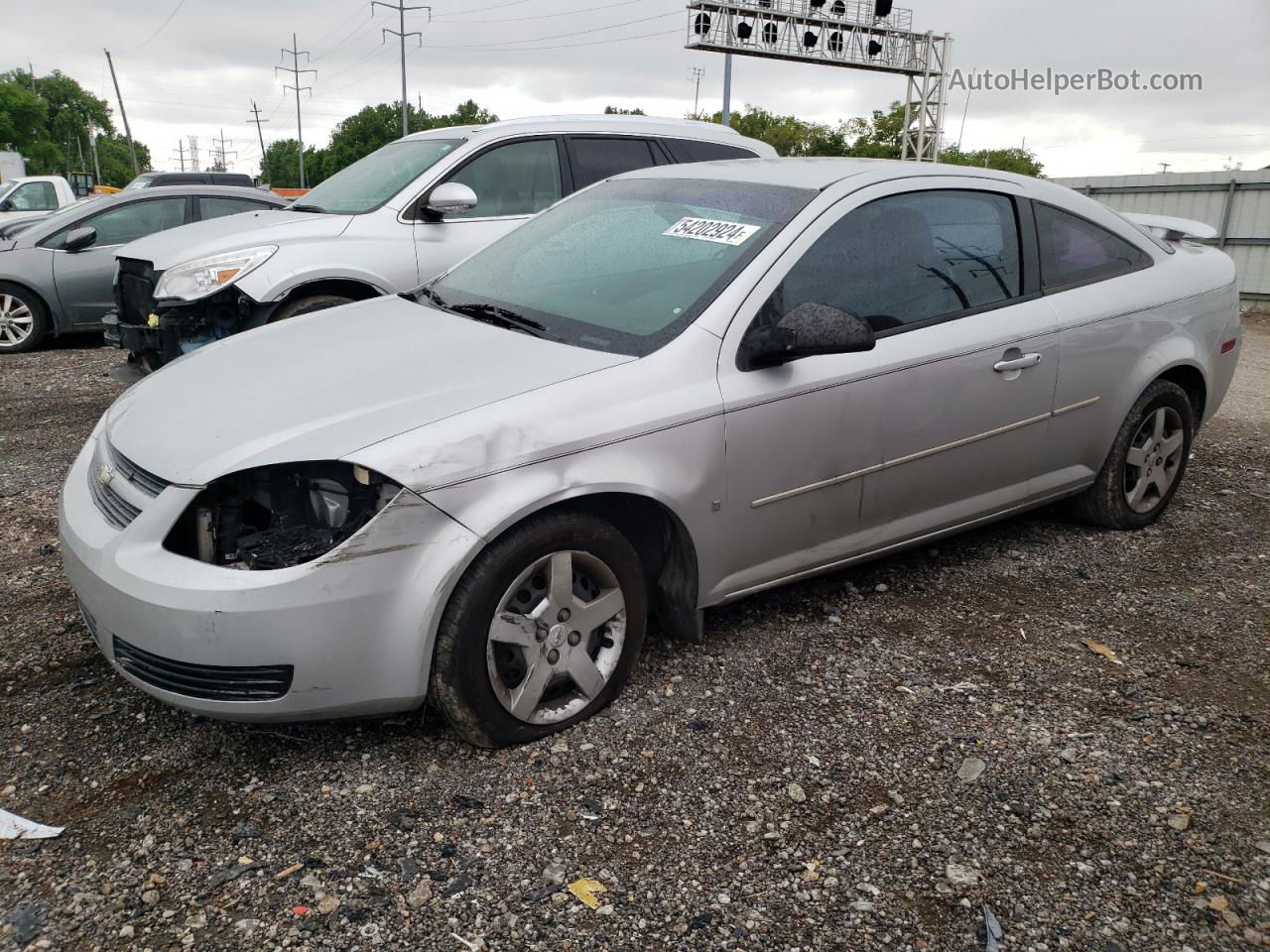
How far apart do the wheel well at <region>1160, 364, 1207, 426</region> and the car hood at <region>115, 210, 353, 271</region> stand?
4.74 metres

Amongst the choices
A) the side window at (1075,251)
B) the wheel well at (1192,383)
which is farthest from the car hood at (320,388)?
the wheel well at (1192,383)

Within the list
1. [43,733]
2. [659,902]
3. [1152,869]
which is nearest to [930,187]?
[1152,869]

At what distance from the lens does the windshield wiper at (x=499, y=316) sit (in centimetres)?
351

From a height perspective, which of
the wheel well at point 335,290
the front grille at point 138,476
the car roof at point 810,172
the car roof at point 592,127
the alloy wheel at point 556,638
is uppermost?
the car roof at point 592,127

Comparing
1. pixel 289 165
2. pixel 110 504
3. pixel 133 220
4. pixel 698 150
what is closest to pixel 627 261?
pixel 110 504

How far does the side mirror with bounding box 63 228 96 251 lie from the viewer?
9844 mm

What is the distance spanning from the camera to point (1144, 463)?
189 inches

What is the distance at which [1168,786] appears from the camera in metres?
2.96

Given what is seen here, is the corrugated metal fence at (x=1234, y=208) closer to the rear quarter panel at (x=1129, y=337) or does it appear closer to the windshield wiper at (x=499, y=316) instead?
the rear quarter panel at (x=1129, y=337)

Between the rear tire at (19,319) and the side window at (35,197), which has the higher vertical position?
the side window at (35,197)

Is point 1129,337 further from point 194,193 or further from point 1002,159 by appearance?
point 1002,159

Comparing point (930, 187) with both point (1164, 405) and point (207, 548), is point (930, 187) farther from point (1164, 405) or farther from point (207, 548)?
point (207, 548)

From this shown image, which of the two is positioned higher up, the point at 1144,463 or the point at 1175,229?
the point at 1175,229

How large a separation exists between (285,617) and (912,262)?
2.54 metres
